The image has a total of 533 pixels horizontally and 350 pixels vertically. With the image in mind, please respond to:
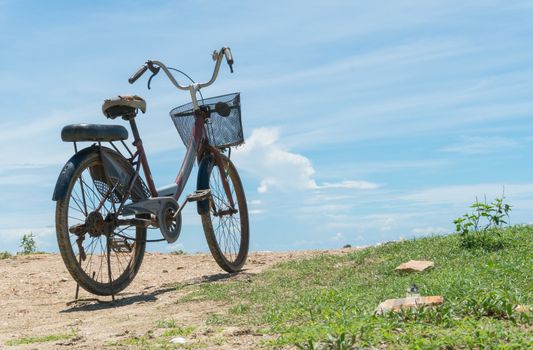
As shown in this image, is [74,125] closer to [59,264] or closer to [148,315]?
[148,315]

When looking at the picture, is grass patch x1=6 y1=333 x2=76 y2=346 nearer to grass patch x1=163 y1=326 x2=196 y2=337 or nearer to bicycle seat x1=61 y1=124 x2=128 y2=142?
grass patch x1=163 y1=326 x2=196 y2=337

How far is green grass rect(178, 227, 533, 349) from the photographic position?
4453 mm

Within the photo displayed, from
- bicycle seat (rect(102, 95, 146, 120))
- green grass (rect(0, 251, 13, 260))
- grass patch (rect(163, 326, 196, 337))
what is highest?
bicycle seat (rect(102, 95, 146, 120))

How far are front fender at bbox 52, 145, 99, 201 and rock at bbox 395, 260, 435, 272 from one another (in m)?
3.61

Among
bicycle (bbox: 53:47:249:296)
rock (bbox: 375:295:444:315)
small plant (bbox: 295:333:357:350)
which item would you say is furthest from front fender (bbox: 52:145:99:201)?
small plant (bbox: 295:333:357:350)

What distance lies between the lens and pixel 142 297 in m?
Result: 8.02

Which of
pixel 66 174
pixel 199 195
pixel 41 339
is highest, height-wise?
pixel 66 174

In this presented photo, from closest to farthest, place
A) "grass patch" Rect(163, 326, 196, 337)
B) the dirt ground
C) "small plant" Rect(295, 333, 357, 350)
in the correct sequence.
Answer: "small plant" Rect(295, 333, 357, 350) < "grass patch" Rect(163, 326, 196, 337) < the dirt ground

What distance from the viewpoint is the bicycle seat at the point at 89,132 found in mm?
7566

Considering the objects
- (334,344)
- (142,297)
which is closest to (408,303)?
(334,344)

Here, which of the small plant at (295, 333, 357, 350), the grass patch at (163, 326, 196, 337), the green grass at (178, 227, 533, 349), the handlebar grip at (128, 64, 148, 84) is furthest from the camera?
the handlebar grip at (128, 64, 148, 84)

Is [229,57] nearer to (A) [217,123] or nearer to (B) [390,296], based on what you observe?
(A) [217,123]

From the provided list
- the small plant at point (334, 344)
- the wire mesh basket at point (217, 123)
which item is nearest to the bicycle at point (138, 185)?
the wire mesh basket at point (217, 123)

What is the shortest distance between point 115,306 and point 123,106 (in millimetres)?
2289
